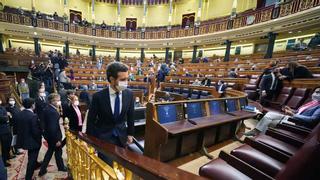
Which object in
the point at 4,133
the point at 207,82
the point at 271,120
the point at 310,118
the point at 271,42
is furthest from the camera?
the point at 271,42

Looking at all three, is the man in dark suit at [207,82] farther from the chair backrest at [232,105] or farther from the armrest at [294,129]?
the armrest at [294,129]

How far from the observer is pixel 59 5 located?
1631 cm

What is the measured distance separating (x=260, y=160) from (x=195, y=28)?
13826mm

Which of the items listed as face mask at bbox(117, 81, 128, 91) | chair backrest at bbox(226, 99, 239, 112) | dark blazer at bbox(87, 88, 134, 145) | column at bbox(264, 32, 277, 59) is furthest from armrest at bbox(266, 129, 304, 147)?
column at bbox(264, 32, 277, 59)

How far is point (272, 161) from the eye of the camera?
4.75ft

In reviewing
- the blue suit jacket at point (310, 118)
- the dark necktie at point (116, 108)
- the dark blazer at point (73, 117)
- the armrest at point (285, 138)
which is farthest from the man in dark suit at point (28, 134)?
the blue suit jacket at point (310, 118)

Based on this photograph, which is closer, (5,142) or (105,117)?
(105,117)

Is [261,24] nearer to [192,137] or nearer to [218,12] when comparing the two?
[218,12]

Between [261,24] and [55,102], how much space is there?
1118 centimetres

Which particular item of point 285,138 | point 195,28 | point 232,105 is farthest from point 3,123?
point 195,28

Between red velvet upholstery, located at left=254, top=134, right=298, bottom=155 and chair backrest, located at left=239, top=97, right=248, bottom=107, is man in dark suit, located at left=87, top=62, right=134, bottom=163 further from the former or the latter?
chair backrest, located at left=239, top=97, right=248, bottom=107

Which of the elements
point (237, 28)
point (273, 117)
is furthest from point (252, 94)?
point (237, 28)

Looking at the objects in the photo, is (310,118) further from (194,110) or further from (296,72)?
(296,72)

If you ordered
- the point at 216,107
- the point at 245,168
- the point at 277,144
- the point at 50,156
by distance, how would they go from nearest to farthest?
1. the point at 245,168
2. the point at 277,144
3. the point at 50,156
4. the point at 216,107
